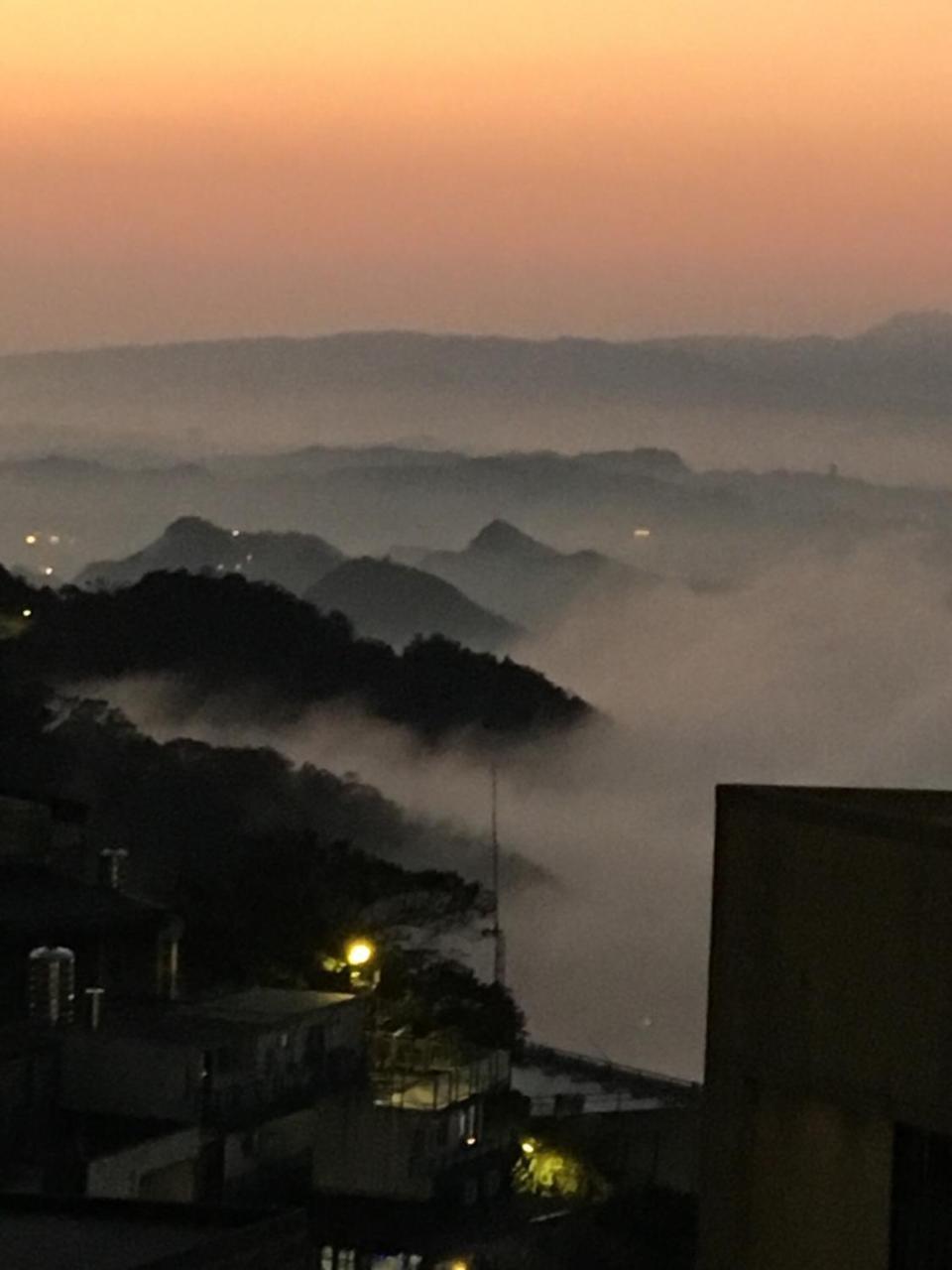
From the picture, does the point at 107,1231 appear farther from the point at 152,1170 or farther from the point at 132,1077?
the point at 132,1077

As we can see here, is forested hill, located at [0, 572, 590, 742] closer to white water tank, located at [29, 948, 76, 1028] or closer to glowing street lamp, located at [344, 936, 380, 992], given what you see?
glowing street lamp, located at [344, 936, 380, 992]

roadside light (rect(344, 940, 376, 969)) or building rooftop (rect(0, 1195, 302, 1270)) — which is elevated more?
roadside light (rect(344, 940, 376, 969))

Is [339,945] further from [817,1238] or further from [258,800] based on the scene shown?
[817,1238]

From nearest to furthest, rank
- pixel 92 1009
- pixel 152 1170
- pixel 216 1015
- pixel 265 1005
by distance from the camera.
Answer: pixel 152 1170, pixel 92 1009, pixel 216 1015, pixel 265 1005

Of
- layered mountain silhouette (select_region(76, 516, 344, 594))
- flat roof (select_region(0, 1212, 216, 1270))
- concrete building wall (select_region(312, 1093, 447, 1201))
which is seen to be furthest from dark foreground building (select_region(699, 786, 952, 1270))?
layered mountain silhouette (select_region(76, 516, 344, 594))

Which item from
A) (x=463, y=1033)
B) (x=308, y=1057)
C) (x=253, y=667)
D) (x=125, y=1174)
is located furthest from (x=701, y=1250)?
(x=253, y=667)

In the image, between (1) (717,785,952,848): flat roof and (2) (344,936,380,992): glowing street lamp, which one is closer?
(1) (717,785,952,848): flat roof

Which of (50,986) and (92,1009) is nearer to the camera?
(92,1009)

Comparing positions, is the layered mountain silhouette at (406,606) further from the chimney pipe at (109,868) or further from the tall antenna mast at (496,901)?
the chimney pipe at (109,868)

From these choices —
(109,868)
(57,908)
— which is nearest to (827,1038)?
(57,908)
